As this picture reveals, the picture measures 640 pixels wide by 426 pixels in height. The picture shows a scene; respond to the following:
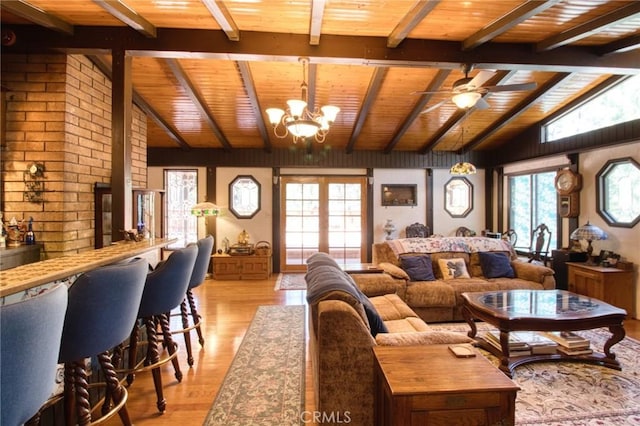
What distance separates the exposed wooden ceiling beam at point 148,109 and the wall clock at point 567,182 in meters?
6.60

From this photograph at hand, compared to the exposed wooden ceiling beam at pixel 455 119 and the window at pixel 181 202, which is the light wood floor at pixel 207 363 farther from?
the exposed wooden ceiling beam at pixel 455 119

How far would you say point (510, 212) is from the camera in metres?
6.98

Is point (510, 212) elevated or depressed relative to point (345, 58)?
depressed

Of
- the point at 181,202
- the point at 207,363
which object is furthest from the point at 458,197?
the point at 207,363

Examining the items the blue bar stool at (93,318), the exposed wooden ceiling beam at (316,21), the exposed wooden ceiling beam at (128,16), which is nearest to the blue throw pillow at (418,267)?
the exposed wooden ceiling beam at (316,21)

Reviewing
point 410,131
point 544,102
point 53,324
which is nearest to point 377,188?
point 410,131

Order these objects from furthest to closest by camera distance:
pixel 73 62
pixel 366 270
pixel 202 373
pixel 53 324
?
1. pixel 366 270
2. pixel 73 62
3. pixel 202 373
4. pixel 53 324

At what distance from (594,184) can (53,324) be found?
637 cm

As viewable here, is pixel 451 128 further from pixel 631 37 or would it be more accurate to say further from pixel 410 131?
pixel 631 37

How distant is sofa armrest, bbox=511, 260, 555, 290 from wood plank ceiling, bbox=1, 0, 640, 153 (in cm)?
235

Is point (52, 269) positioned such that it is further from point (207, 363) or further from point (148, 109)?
point (148, 109)

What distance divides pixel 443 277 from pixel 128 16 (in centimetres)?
438

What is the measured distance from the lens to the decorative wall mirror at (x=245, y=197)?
707 centimetres

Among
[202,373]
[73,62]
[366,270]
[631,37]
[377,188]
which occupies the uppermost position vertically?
[631,37]
